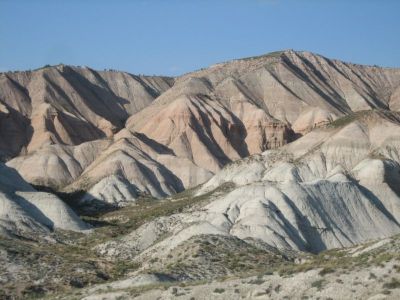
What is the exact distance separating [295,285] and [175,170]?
10461 centimetres

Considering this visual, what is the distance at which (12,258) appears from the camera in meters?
59.2

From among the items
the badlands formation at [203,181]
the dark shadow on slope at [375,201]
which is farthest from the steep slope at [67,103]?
the dark shadow on slope at [375,201]

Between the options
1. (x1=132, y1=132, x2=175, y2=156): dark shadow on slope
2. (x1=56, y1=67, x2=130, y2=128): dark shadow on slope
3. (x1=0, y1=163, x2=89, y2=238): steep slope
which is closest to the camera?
(x1=0, y1=163, x2=89, y2=238): steep slope

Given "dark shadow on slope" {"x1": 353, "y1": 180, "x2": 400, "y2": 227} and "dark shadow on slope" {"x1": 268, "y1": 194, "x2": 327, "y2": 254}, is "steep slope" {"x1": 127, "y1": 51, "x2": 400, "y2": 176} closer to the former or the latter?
"dark shadow on slope" {"x1": 353, "y1": 180, "x2": 400, "y2": 227}

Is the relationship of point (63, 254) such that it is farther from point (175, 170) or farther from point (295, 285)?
point (175, 170)

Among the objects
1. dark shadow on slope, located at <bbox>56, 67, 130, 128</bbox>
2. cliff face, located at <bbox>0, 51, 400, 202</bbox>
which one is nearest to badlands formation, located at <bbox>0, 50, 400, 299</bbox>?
cliff face, located at <bbox>0, 51, 400, 202</bbox>

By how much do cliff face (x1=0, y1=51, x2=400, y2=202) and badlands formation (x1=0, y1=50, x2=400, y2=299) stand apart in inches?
13.1

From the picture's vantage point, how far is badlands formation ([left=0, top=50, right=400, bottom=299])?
156ft

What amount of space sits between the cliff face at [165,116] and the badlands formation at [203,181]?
0.33 metres

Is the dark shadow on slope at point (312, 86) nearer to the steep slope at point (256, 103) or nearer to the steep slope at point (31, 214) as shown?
the steep slope at point (256, 103)

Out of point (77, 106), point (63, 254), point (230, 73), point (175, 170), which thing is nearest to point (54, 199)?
point (63, 254)

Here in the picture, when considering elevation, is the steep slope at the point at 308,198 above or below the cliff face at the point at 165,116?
below

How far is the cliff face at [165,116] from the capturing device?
134m

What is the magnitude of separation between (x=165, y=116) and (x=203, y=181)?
84.3 feet
